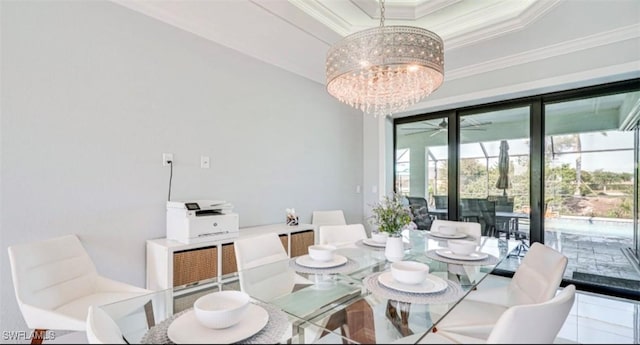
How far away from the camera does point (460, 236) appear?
2541 millimetres

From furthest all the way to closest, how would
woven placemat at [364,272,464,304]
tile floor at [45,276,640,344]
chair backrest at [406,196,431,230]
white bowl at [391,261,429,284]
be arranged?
chair backrest at [406,196,431,230] → tile floor at [45,276,640,344] → white bowl at [391,261,429,284] → woven placemat at [364,272,464,304]

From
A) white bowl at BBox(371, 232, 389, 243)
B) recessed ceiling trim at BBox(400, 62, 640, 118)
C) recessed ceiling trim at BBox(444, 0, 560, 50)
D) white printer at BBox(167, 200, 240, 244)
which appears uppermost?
recessed ceiling trim at BBox(444, 0, 560, 50)

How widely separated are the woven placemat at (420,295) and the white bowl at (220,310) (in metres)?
0.62

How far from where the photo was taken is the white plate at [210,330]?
91cm

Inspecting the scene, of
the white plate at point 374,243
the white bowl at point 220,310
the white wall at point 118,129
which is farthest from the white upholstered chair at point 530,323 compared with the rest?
the white wall at point 118,129

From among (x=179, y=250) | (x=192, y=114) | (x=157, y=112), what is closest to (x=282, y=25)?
(x=192, y=114)

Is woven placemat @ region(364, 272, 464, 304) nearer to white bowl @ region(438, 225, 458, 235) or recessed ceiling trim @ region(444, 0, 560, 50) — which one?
white bowl @ region(438, 225, 458, 235)

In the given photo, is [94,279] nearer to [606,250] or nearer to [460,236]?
[460,236]

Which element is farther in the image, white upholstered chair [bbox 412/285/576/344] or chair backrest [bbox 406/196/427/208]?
chair backrest [bbox 406/196/427/208]

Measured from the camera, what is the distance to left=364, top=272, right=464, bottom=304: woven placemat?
1.25 m

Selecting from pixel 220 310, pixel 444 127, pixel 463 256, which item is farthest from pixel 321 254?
pixel 444 127

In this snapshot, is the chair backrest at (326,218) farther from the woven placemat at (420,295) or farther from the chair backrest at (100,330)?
the chair backrest at (100,330)

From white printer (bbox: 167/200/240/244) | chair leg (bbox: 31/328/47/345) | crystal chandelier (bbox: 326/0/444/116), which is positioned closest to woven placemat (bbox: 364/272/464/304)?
crystal chandelier (bbox: 326/0/444/116)

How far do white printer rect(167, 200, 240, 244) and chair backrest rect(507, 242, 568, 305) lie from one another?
2.04m
